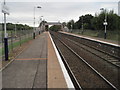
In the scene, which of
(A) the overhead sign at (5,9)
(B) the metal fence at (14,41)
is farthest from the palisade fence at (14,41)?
(A) the overhead sign at (5,9)

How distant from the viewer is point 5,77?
7121 millimetres

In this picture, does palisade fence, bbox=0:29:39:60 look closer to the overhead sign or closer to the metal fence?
the metal fence

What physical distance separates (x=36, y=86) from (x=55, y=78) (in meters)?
1.10

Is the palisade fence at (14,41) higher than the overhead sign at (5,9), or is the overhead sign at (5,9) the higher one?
the overhead sign at (5,9)

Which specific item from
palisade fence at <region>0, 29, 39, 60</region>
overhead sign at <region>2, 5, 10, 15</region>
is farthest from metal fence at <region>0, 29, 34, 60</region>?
overhead sign at <region>2, 5, 10, 15</region>

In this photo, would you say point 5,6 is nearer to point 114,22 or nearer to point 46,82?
point 46,82

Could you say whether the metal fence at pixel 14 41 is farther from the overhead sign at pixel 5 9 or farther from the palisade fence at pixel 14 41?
the overhead sign at pixel 5 9

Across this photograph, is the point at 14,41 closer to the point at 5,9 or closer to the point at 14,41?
the point at 14,41

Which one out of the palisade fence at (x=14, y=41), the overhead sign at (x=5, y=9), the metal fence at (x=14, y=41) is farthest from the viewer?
the palisade fence at (x=14, y=41)

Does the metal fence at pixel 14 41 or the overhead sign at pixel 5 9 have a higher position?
the overhead sign at pixel 5 9

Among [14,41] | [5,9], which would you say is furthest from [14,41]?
[5,9]

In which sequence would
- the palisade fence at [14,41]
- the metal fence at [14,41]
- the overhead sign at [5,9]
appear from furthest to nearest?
the palisade fence at [14,41]
the metal fence at [14,41]
the overhead sign at [5,9]

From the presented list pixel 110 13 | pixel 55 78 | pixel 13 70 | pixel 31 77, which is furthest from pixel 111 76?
pixel 110 13

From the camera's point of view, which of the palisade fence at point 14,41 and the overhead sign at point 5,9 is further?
the palisade fence at point 14,41
